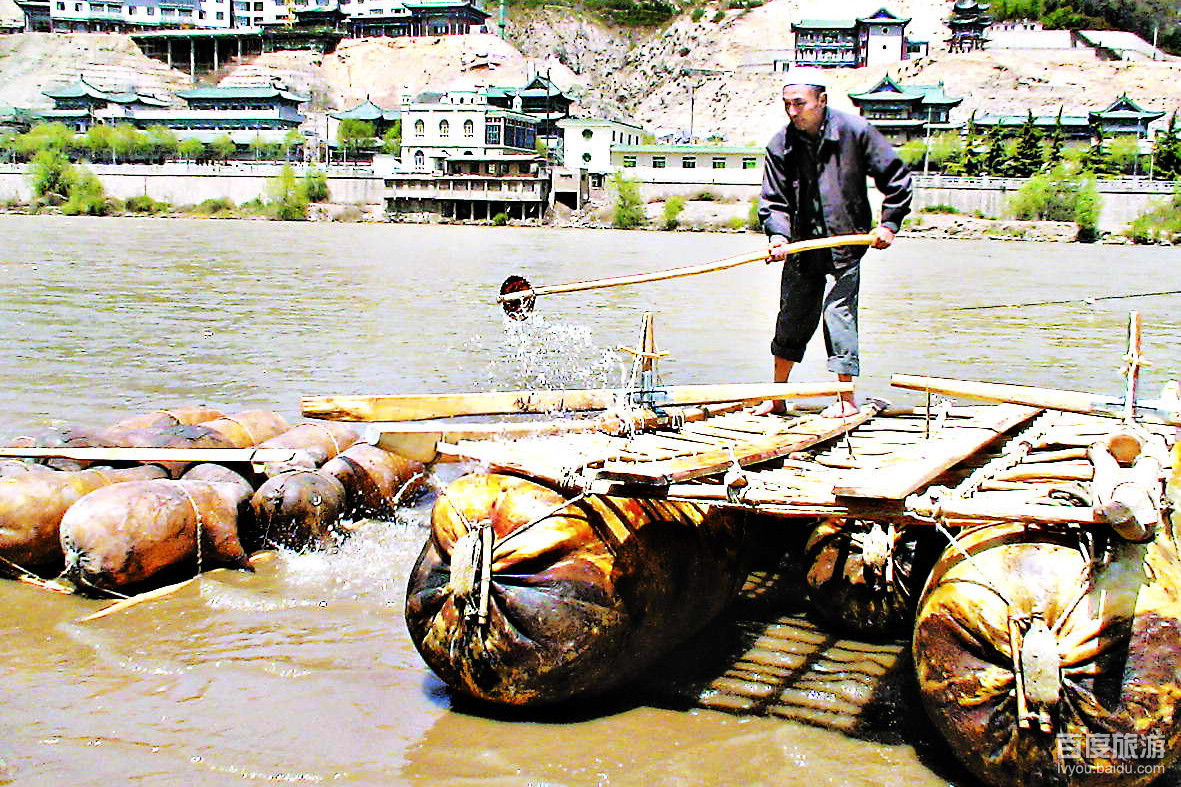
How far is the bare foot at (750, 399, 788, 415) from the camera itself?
6617 millimetres

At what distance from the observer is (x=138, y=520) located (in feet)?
20.0

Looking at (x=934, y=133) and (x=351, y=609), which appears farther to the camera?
(x=934, y=133)

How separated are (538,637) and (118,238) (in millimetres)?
44959

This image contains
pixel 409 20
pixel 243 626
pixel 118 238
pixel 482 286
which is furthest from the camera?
pixel 409 20

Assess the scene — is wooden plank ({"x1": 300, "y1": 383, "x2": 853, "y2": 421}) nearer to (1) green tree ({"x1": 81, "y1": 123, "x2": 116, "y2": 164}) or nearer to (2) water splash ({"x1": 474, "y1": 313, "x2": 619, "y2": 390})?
(2) water splash ({"x1": 474, "y1": 313, "x2": 619, "y2": 390})

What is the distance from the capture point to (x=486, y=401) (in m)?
6.02

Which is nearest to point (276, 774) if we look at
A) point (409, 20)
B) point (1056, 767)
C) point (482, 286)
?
point (1056, 767)

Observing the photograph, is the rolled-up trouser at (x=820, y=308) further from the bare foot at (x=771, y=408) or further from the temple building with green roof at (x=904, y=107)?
the temple building with green roof at (x=904, y=107)

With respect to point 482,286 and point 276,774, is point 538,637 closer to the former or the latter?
point 276,774

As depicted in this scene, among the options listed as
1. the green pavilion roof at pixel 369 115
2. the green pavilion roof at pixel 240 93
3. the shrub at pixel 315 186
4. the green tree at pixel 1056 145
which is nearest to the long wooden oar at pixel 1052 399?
the green tree at pixel 1056 145

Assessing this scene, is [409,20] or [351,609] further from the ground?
[409,20]

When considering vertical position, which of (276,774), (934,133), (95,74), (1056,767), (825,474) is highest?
(95,74)

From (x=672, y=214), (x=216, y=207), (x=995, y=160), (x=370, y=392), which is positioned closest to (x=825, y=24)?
(x=995, y=160)

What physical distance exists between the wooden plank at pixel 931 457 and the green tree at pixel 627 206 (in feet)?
190
